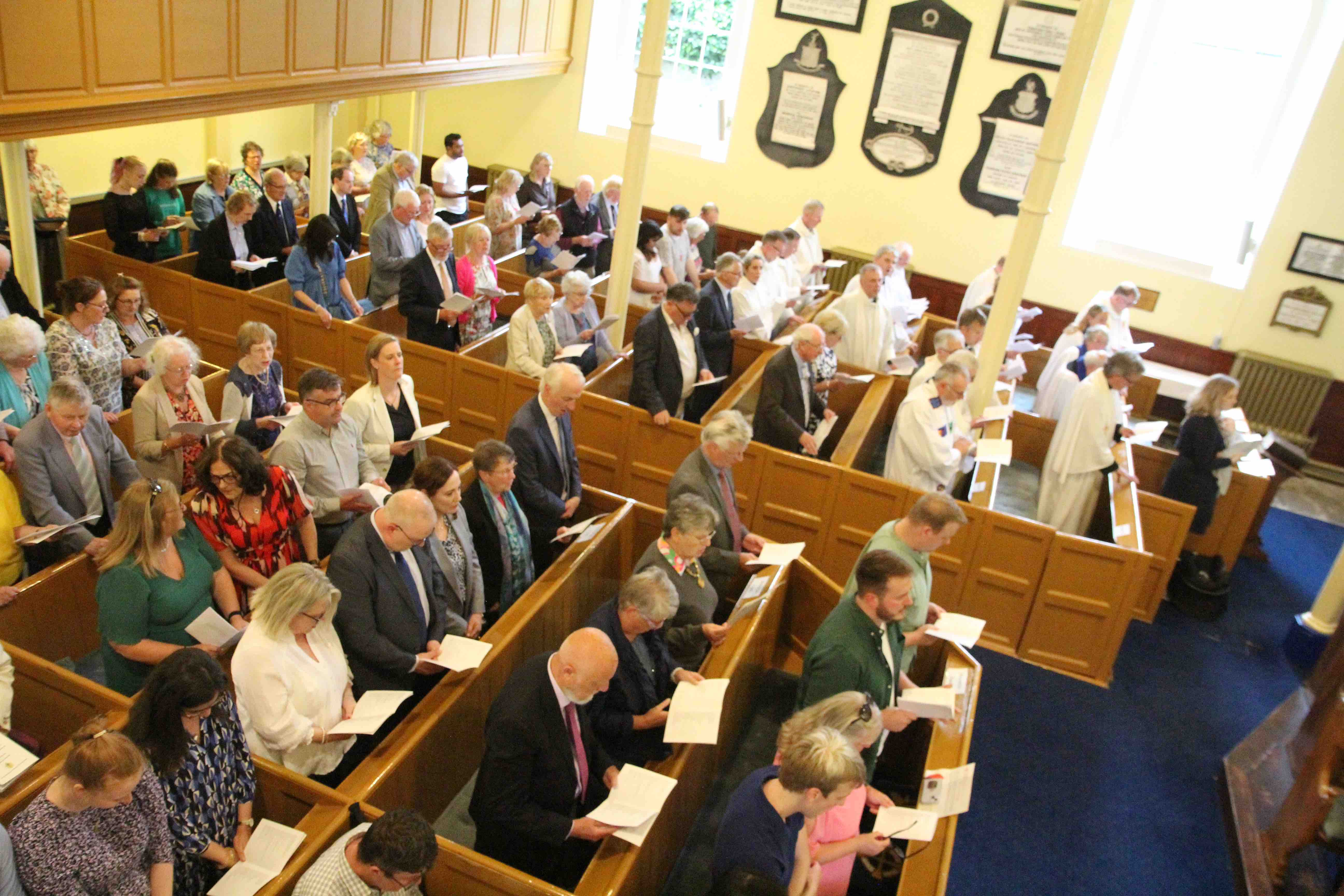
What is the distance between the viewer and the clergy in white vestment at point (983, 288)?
30.9ft

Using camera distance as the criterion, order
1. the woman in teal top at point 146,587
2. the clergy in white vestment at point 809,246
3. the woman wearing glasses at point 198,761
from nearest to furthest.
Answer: the woman wearing glasses at point 198,761
the woman in teal top at point 146,587
the clergy in white vestment at point 809,246

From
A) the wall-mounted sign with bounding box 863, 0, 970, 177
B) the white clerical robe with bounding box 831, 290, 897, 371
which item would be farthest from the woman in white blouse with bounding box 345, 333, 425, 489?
the wall-mounted sign with bounding box 863, 0, 970, 177

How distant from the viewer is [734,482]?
641 centimetres

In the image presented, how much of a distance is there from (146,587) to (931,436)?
14.1 ft

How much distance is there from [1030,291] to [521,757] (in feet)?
32.2

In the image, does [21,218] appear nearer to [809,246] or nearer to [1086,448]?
[809,246]

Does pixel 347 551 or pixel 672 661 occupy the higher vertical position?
pixel 347 551

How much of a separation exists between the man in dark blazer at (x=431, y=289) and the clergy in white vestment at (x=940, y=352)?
3.20 meters

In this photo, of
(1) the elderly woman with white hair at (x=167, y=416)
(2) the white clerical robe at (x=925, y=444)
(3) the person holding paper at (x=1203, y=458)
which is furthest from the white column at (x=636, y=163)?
(3) the person holding paper at (x=1203, y=458)

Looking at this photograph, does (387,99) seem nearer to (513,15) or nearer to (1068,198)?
(513,15)

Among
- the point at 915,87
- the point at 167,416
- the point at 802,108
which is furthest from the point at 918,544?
the point at 802,108

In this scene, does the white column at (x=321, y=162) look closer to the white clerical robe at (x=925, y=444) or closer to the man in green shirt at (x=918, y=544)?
the white clerical robe at (x=925, y=444)

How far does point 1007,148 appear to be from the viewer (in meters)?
11.2

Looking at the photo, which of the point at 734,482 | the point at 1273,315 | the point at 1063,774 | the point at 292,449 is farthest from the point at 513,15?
the point at 1063,774
